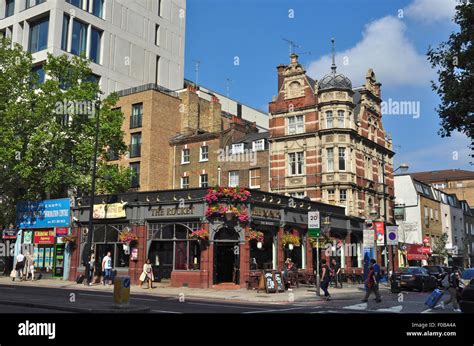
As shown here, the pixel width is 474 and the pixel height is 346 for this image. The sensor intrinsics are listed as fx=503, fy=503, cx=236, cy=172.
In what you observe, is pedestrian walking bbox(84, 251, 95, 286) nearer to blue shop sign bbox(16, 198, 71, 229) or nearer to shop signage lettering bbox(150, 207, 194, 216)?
shop signage lettering bbox(150, 207, 194, 216)

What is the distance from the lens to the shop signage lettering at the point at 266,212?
30.1m

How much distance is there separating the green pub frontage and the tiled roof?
6761cm

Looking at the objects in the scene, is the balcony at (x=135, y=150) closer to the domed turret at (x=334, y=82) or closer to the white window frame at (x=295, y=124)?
the white window frame at (x=295, y=124)

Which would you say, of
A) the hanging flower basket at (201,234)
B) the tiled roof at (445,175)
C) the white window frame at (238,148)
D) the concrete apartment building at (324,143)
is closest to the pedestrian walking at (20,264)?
the hanging flower basket at (201,234)

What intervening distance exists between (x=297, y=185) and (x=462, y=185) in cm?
6205

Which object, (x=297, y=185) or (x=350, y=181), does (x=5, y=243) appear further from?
(x=350, y=181)

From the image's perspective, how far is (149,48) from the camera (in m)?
59.9

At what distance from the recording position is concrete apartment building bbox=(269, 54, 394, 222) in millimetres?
43250

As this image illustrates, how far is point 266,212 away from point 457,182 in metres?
75.2

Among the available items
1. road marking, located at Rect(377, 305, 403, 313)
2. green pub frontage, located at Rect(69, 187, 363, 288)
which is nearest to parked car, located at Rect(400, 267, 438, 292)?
green pub frontage, located at Rect(69, 187, 363, 288)

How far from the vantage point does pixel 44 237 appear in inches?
1467

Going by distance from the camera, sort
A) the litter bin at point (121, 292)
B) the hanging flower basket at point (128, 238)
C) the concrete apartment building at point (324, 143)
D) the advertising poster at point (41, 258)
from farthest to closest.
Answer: the concrete apartment building at point (324, 143), the advertising poster at point (41, 258), the hanging flower basket at point (128, 238), the litter bin at point (121, 292)

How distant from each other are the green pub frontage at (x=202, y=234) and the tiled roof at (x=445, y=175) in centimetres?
6761
